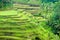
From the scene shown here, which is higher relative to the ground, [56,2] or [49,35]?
[56,2]

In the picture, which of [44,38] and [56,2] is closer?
[44,38]

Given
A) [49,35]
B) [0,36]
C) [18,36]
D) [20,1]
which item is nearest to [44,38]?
[49,35]

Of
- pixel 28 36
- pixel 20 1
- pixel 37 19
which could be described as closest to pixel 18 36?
pixel 28 36

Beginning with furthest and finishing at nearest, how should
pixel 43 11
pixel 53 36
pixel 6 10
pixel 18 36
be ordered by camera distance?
1. pixel 6 10
2. pixel 43 11
3. pixel 18 36
4. pixel 53 36

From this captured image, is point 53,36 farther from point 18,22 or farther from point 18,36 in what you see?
point 18,22

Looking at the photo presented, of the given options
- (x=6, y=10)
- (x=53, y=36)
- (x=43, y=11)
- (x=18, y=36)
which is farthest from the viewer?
(x=6, y=10)

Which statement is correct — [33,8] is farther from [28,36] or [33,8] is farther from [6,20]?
[28,36]
